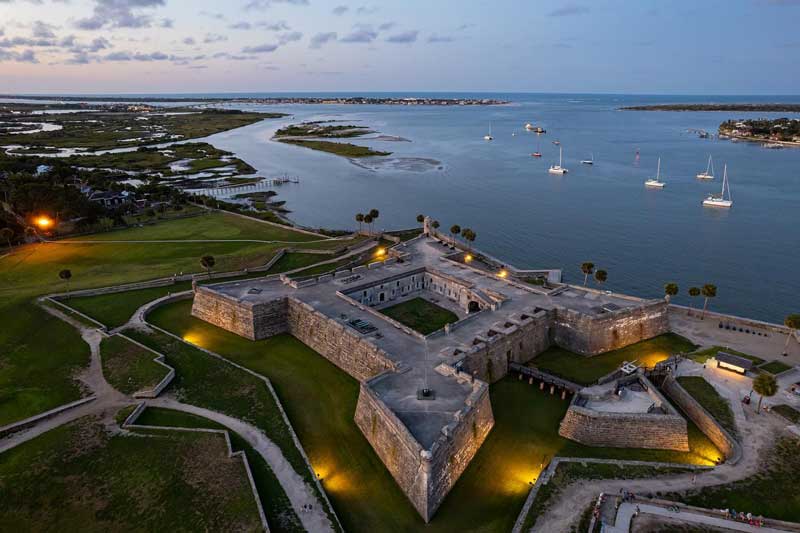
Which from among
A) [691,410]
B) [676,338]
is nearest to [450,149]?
[676,338]

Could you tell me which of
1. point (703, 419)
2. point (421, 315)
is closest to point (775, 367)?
point (703, 419)

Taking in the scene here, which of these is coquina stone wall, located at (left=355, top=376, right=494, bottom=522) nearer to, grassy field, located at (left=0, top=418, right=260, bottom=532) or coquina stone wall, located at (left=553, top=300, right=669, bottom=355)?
grassy field, located at (left=0, top=418, right=260, bottom=532)

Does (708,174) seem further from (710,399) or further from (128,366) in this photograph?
(128,366)

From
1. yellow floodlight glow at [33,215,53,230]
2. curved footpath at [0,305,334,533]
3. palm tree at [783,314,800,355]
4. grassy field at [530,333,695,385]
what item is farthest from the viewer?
yellow floodlight glow at [33,215,53,230]

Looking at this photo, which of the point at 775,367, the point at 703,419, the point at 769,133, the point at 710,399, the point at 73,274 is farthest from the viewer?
the point at 769,133

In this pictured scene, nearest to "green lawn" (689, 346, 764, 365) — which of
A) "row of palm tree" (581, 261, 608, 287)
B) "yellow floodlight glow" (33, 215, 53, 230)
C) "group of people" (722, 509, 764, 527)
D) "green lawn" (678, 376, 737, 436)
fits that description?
"green lawn" (678, 376, 737, 436)

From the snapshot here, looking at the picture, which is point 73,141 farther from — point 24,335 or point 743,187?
point 743,187
